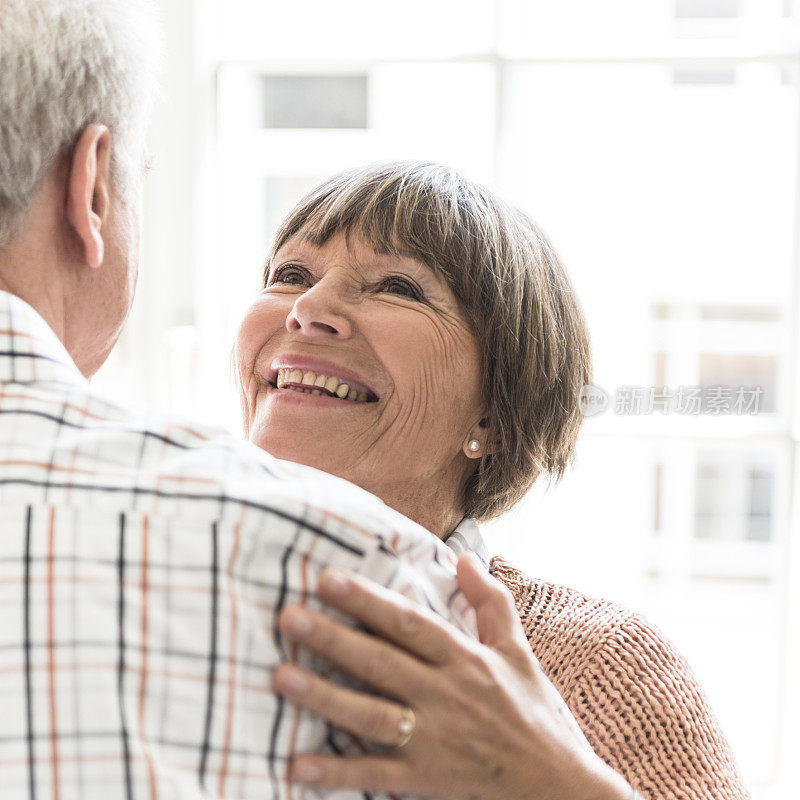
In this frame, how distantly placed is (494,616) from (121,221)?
1.60 feet

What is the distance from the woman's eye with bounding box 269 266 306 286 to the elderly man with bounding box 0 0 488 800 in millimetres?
769

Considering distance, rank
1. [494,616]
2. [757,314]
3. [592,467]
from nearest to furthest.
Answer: [494,616] < [592,467] < [757,314]

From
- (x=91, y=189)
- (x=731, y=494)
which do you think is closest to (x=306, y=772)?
(x=91, y=189)

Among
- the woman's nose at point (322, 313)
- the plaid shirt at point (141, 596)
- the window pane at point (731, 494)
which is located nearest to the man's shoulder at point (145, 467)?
the plaid shirt at point (141, 596)

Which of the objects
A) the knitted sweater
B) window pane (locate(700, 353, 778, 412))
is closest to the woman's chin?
the knitted sweater

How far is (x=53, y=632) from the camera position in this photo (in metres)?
0.63

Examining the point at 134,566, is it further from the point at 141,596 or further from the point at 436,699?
the point at 436,699

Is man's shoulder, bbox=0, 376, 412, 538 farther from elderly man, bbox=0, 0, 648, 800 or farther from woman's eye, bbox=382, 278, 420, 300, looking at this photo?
woman's eye, bbox=382, 278, 420, 300

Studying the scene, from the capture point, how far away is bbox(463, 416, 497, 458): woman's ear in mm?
1523

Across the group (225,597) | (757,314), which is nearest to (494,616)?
(225,597)

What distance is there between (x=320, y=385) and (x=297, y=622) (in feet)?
2.61

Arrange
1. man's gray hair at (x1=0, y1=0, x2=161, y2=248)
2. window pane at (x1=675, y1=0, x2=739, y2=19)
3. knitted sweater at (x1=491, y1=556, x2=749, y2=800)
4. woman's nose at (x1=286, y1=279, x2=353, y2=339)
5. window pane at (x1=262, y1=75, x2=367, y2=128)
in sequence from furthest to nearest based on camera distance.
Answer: window pane at (x1=675, y1=0, x2=739, y2=19) < window pane at (x1=262, y1=75, x2=367, y2=128) < woman's nose at (x1=286, y1=279, x2=353, y2=339) < knitted sweater at (x1=491, y1=556, x2=749, y2=800) < man's gray hair at (x1=0, y1=0, x2=161, y2=248)

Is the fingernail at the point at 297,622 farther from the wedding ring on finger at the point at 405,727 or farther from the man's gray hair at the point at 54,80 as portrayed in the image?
the man's gray hair at the point at 54,80

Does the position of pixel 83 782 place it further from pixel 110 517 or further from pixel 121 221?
pixel 121 221
